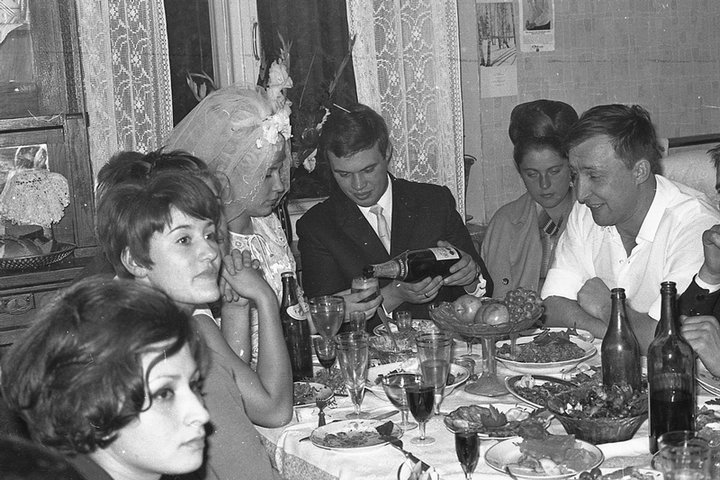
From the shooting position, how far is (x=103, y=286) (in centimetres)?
123

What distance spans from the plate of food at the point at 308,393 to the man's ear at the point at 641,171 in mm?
1168

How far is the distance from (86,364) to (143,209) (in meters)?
0.68

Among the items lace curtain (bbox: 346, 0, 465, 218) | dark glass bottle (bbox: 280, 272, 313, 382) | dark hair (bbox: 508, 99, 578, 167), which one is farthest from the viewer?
lace curtain (bbox: 346, 0, 465, 218)

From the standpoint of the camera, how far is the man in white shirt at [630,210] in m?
2.66

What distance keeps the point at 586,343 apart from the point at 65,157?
6.22 feet

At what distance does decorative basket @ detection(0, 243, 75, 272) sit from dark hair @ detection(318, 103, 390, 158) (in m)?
0.98

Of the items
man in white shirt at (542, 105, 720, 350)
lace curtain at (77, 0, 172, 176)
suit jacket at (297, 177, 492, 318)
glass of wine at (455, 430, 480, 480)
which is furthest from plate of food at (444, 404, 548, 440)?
lace curtain at (77, 0, 172, 176)

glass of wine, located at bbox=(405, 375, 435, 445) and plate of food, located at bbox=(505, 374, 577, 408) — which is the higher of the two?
glass of wine, located at bbox=(405, 375, 435, 445)

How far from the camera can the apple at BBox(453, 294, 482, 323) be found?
2.22 metres

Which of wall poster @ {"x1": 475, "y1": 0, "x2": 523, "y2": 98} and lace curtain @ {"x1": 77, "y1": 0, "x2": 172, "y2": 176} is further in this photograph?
wall poster @ {"x1": 475, "y1": 0, "x2": 523, "y2": 98}

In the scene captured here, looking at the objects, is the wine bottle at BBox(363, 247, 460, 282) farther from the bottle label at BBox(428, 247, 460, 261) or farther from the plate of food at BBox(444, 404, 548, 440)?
the plate of food at BBox(444, 404, 548, 440)

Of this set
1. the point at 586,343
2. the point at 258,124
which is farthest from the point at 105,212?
the point at 586,343

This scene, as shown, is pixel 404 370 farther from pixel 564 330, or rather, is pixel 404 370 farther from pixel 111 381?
pixel 111 381

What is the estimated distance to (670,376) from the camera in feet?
5.98
